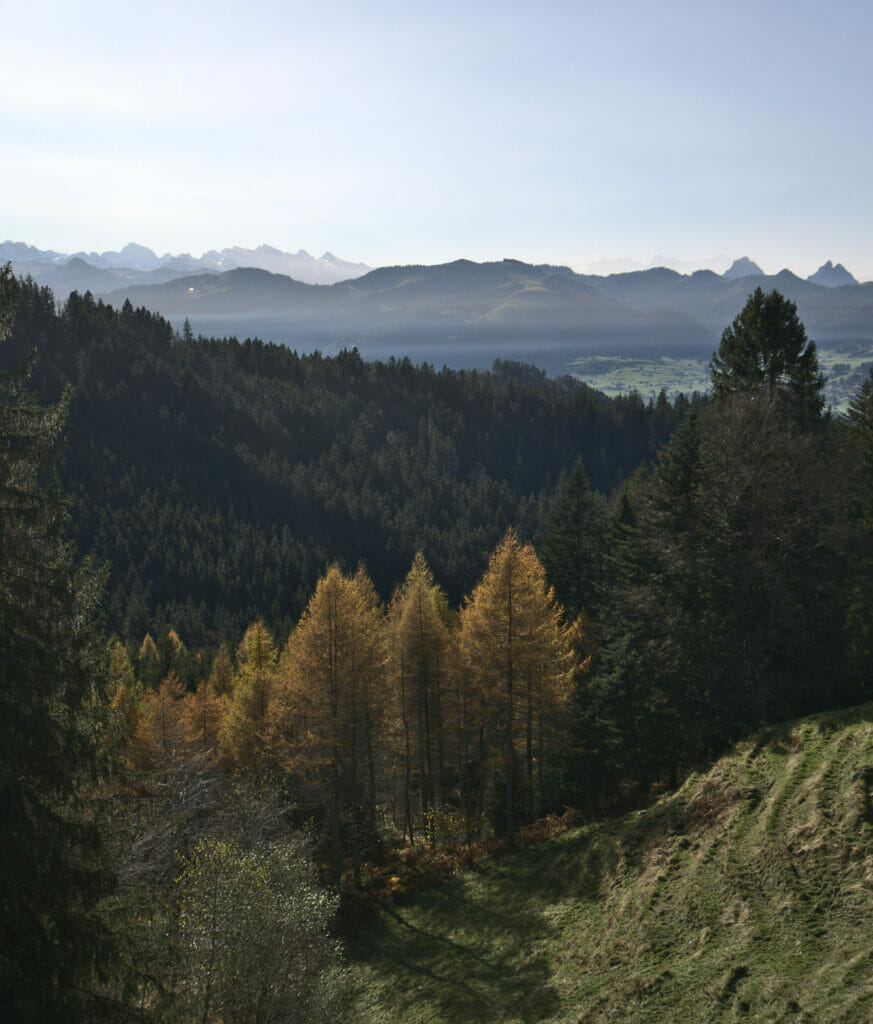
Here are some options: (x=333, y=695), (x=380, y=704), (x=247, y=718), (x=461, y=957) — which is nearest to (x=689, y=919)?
(x=461, y=957)

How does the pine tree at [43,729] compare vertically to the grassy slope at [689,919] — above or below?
above

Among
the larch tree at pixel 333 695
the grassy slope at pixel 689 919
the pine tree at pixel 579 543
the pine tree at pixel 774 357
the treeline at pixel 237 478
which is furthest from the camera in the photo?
the treeline at pixel 237 478

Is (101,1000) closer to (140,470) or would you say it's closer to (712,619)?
(712,619)

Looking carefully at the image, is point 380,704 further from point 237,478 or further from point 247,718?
point 237,478

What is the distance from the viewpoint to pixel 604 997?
14.3 m

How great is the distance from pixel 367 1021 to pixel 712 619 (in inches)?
682

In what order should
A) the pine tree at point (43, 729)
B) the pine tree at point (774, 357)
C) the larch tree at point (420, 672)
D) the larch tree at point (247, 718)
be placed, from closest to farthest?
the pine tree at point (43, 729) → the pine tree at point (774, 357) → the larch tree at point (420, 672) → the larch tree at point (247, 718)

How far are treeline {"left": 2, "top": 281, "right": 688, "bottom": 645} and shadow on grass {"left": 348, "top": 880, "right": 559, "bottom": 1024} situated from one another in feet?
203

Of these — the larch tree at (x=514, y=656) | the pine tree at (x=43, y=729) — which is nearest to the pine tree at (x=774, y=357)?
the larch tree at (x=514, y=656)

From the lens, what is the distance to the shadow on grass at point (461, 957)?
55.2ft

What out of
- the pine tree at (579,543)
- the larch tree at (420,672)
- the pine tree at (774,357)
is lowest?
the larch tree at (420,672)

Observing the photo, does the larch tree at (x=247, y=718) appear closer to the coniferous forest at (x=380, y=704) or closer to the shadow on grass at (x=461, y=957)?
the coniferous forest at (x=380, y=704)

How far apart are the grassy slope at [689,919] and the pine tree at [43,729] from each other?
406 inches

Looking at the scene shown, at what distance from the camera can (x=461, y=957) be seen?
2034cm
